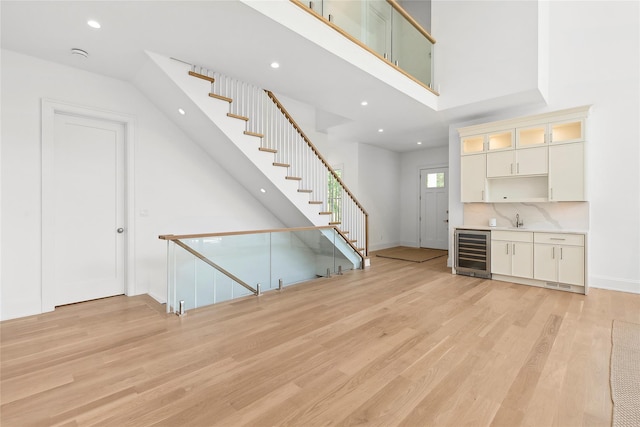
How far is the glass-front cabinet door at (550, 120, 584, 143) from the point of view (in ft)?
14.5

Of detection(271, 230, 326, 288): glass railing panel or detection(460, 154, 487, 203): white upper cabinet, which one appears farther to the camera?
detection(460, 154, 487, 203): white upper cabinet

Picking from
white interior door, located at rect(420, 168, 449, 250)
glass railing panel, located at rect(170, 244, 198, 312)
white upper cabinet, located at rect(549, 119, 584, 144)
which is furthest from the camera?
white interior door, located at rect(420, 168, 449, 250)

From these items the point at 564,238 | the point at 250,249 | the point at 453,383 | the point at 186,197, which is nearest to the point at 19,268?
the point at 186,197

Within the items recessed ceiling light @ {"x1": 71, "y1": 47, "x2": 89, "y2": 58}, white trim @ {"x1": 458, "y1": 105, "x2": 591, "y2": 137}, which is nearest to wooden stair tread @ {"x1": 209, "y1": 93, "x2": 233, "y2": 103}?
recessed ceiling light @ {"x1": 71, "y1": 47, "x2": 89, "y2": 58}

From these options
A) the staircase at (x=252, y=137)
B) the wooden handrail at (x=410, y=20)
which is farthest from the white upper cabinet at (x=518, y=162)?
the staircase at (x=252, y=137)

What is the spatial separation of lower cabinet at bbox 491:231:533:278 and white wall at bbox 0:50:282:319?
4090 mm

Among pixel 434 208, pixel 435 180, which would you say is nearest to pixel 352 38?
pixel 435 180

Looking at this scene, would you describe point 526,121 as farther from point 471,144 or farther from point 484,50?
point 484,50

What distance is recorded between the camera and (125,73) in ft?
13.0

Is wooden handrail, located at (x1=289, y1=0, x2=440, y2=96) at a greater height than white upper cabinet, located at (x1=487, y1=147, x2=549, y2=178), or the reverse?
wooden handrail, located at (x1=289, y1=0, x2=440, y2=96)

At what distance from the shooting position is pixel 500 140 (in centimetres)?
527

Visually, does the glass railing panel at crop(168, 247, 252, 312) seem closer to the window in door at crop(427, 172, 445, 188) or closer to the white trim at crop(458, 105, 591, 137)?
the white trim at crop(458, 105, 591, 137)

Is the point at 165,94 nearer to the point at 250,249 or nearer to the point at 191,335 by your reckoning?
the point at 250,249

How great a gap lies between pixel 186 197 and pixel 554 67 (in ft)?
21.1
